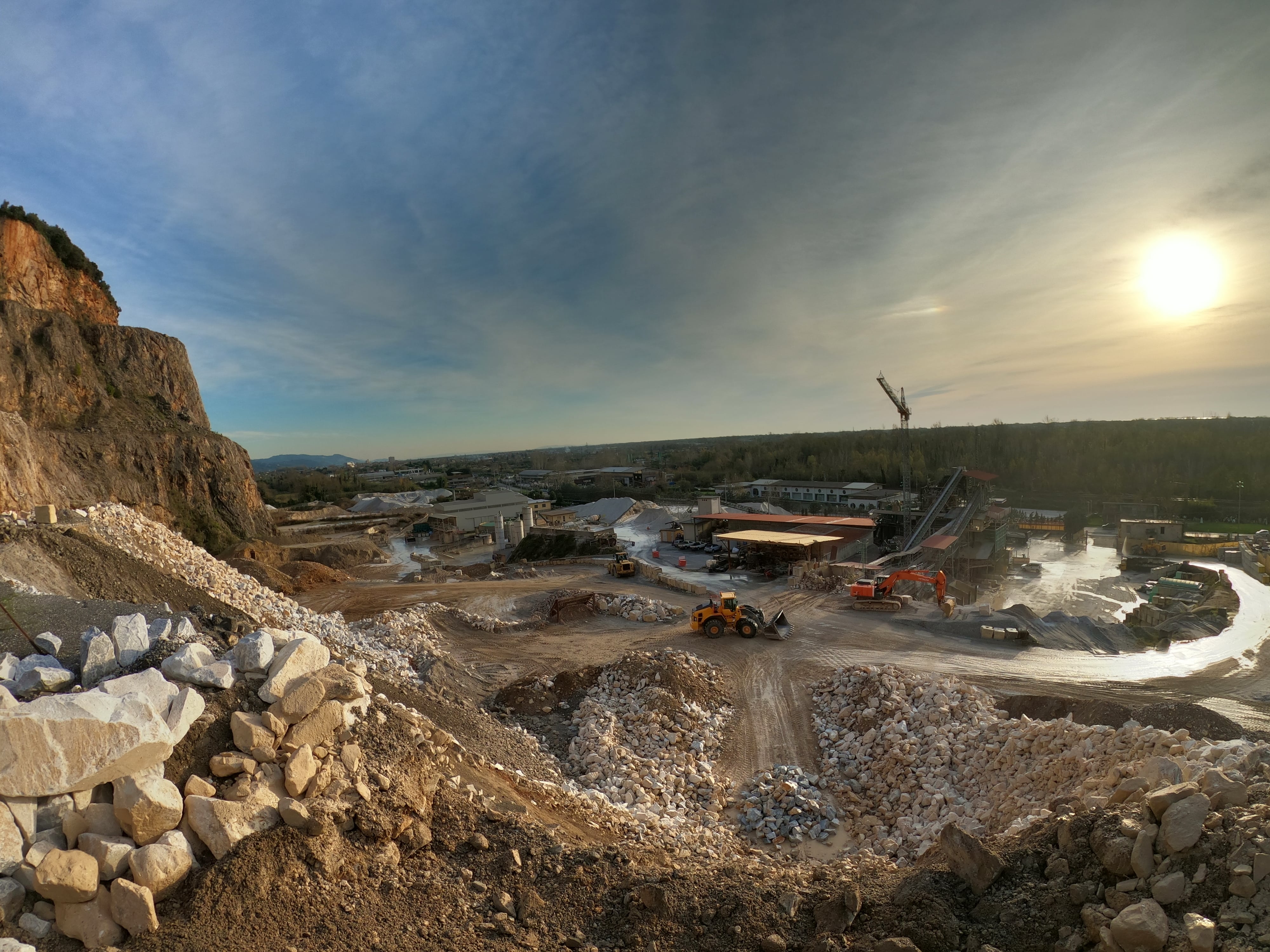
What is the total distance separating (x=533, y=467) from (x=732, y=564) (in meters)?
125

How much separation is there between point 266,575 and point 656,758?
20677 millimetres

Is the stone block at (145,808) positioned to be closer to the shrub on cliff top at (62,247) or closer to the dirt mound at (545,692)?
the dirt mound at (545,692)

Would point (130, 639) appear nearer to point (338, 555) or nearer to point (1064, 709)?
point (1064, 709)

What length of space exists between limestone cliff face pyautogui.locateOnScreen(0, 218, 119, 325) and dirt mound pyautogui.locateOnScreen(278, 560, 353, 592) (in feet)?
58.0

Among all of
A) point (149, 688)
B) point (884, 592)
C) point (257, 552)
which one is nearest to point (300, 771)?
point (149, 688)

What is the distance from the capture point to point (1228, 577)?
75.9ft

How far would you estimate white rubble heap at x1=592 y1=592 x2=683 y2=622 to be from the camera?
1823 cm

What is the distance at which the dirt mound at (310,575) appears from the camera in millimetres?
24703

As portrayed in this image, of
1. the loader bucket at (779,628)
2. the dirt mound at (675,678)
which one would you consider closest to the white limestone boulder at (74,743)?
the dirt mound at (675,678)

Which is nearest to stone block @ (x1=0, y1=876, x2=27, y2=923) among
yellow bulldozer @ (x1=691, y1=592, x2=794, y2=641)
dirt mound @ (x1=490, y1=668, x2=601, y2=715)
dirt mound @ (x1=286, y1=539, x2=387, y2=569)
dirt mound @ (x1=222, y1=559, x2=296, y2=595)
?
dirt mound @ (x1=490, y1=668, x2=601, y2=715)

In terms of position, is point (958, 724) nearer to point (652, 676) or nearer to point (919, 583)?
point (652, 676)

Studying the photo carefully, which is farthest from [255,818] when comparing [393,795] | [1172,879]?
[1172,879]

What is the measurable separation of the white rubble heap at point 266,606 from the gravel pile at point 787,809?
6.64m

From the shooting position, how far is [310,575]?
2553cm
